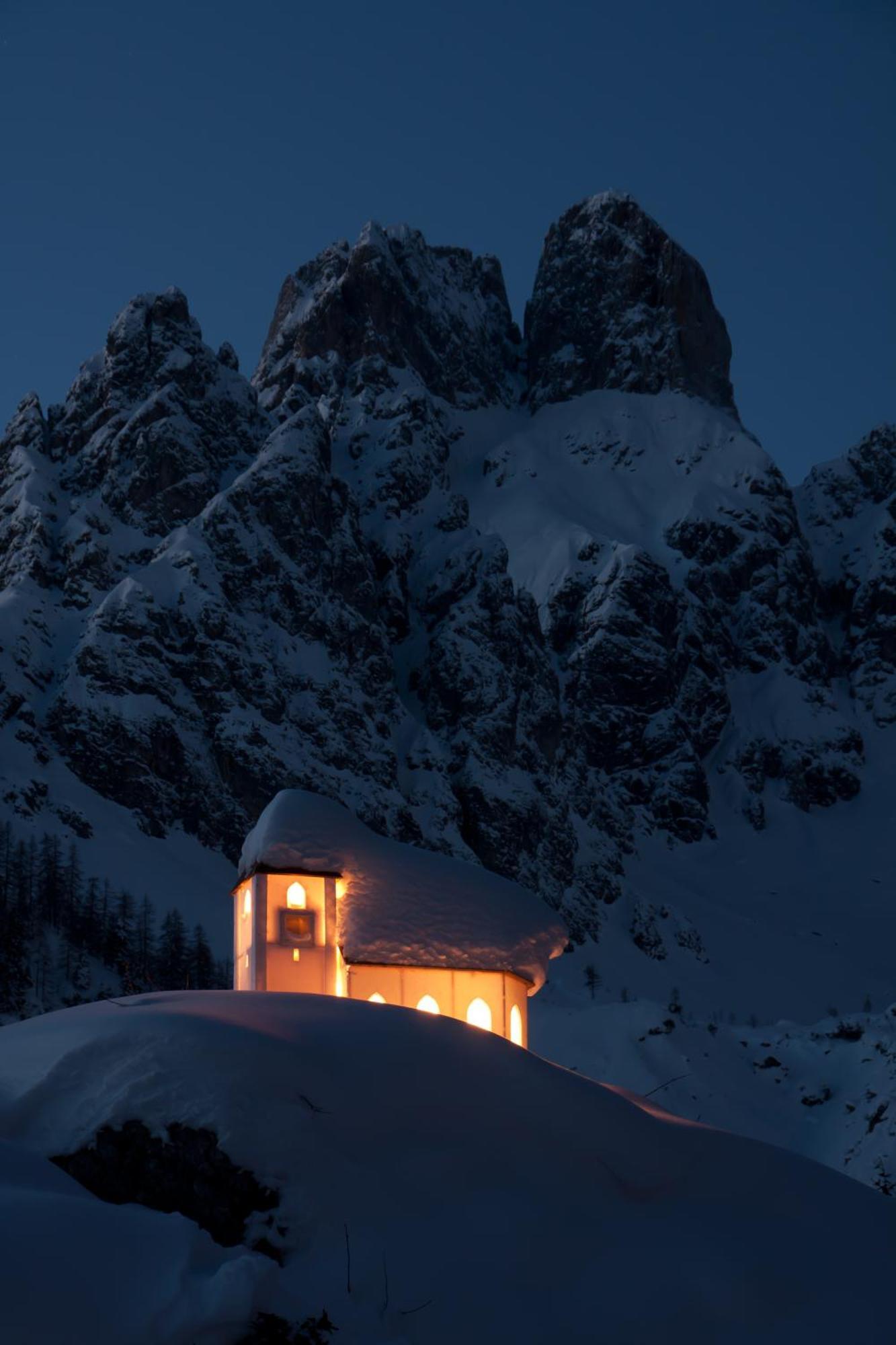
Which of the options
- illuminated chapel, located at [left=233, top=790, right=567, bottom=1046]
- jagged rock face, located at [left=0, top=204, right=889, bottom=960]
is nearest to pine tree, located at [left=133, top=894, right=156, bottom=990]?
jagged rock face, located at [left=0, top=204, right=889, bottom=960]

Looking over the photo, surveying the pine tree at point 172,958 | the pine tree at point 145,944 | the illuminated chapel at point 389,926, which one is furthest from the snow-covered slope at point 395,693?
the illuminated chapel at point 389,926

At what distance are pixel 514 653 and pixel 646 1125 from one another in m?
138

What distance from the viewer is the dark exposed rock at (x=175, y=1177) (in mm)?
13914

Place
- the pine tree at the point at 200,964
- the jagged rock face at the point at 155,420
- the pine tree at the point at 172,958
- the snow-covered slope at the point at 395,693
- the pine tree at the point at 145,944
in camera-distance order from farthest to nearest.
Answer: the jagged rock face at the point at 155,420, the snow-covered slope at the point at 395,693, the pine tree at the point at 172,958, the pine tree at the point at 200,964, the pine tree at the point at 145,944

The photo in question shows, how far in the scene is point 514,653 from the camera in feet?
509

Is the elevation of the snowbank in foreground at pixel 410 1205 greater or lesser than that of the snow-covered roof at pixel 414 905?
lesser

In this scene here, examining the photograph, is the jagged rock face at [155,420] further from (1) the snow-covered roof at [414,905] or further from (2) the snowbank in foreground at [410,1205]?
(2) the snowbank in foreground at [410,1205]

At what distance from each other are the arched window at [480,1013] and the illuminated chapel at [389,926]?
0.08ft

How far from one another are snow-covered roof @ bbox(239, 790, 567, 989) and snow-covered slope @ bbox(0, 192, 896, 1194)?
72773 millimetres

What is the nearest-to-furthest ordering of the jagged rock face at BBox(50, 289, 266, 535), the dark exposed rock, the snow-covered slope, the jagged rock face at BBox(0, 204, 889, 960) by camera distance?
the dark exposed rock < the snow-covered slope < the jagged rock face at BBox(0, 204, 889, 960) < the jagged rock face at BBox(50, 289, 266, 535)

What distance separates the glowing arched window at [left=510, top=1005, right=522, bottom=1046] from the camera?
32.5m

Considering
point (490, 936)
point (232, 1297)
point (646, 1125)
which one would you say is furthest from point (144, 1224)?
point (490, 936)

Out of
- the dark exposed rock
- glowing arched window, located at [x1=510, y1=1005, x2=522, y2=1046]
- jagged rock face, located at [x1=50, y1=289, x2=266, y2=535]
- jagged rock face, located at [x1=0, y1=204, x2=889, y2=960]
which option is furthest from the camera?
jagged rock face, located at [x1=50, y1=289, x2=266, y2=535]

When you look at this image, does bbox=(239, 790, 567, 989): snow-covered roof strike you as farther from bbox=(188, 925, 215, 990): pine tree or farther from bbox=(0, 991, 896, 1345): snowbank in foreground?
bbox=(188, 925, 215, 990): pine tree
